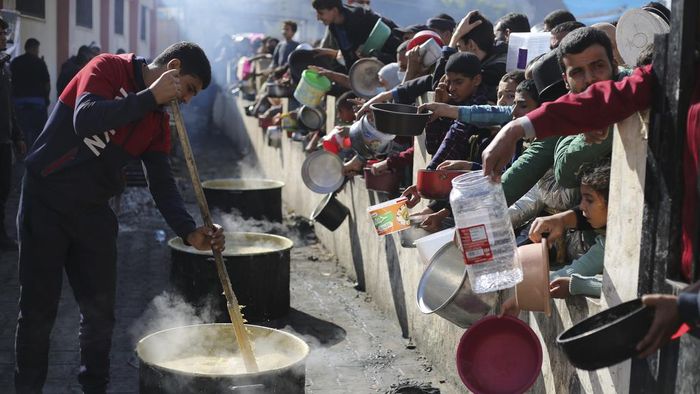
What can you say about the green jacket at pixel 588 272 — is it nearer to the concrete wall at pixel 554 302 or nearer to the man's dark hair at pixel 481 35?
the concrete wall at pixel 554 302

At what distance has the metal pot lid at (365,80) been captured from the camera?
8.08 m

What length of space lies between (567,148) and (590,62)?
455 millimetres

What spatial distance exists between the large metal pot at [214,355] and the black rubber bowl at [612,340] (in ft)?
5.42

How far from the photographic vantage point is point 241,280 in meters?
6.74

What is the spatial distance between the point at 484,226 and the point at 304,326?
3794mm

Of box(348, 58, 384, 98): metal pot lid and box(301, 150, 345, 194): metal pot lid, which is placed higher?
box(348, 58, 384, 98): metal pot lid

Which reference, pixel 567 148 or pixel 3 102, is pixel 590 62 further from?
pixel 3 102

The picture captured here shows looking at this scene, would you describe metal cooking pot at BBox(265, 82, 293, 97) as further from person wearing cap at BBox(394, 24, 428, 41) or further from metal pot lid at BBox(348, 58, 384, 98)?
metal pot lid at BBox(348, 58, 384, 98)

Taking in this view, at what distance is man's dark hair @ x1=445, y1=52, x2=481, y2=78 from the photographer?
5484mm

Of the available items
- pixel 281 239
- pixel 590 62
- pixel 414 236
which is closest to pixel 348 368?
pixel 414 236

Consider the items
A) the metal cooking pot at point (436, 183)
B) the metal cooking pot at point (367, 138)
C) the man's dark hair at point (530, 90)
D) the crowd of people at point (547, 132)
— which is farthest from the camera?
the metal cooking pot at point (367, 138)

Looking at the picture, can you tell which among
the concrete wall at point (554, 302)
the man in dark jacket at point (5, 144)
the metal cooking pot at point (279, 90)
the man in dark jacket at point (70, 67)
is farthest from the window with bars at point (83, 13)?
the man in dark jacket at point (5, 144)

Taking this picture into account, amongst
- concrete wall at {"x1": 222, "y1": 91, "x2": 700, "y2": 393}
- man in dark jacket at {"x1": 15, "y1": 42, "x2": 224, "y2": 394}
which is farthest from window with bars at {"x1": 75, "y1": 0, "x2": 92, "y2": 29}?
man in dark jacket at {"x1": 15, "y1": 42, "x2": 224, "y2": 394}

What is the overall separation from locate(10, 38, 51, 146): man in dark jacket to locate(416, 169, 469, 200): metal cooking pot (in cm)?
982
